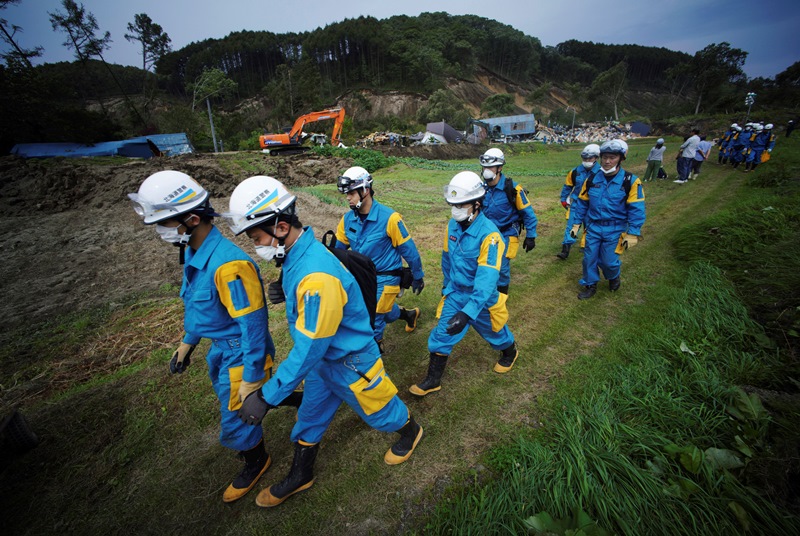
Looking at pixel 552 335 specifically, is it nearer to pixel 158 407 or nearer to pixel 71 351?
pixel 158 407

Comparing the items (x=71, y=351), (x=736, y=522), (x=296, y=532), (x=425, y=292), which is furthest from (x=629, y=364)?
(x=71, y=351)

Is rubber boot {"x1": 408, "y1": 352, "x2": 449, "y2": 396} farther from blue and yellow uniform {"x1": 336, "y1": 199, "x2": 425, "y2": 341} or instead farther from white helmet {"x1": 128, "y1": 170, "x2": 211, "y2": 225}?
white helmet {"x1": 128, "y1": 170, "x2": 211, "y2": 225}

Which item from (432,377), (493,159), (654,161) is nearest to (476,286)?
(432,377)

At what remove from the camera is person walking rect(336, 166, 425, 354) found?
12.6 ft

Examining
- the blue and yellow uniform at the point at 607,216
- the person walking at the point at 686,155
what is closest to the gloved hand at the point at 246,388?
the blue and yellow uniform at the point at 607,216

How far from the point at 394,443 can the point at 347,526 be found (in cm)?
76

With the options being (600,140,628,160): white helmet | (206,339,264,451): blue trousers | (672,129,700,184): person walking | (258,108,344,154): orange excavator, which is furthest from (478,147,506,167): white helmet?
(258,108,344,154): orange excavator

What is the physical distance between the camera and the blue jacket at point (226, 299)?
2209mm

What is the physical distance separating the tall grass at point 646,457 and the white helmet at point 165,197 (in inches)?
113

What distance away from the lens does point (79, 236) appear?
29.8 ft

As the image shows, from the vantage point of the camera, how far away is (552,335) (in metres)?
4.47

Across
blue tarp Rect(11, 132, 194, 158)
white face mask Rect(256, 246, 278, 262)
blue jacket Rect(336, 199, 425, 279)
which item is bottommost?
blue tarp Rect(11, 132, 194, 158)

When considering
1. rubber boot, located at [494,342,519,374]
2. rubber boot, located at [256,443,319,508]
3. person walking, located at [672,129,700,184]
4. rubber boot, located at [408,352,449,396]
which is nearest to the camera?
rubber boot, located at [256,443,319,508]

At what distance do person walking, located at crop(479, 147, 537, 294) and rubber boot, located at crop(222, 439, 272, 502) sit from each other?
11.9 feet
